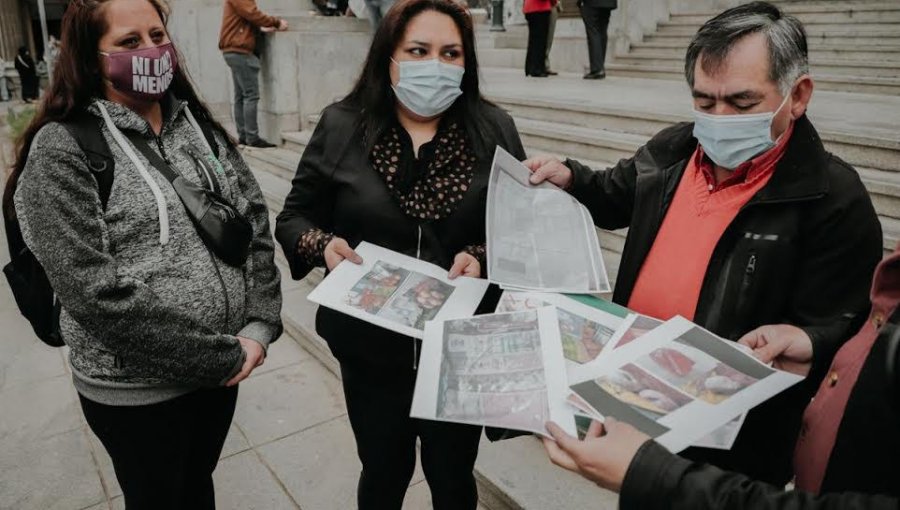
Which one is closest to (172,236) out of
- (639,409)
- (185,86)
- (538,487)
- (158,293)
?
(158,293)

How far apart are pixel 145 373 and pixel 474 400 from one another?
37.2 inches

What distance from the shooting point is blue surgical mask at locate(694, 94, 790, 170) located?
142cm

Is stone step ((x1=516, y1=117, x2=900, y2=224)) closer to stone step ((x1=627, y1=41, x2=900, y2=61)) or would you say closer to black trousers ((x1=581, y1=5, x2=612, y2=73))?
black trousers ((x1=581, y1=5, x2=612, y2=73))

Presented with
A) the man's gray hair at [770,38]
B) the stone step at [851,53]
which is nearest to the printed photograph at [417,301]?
the man's gray hair at [770,38]

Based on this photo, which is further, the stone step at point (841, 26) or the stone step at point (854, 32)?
the stone step at point (841, 26)

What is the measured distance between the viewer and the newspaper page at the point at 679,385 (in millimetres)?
1099

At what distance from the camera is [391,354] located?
190cm

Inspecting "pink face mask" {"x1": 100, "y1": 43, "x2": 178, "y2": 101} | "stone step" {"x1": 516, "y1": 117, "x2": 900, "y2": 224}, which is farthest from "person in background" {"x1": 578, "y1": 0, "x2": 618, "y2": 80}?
→ "pink face mask" {"x1": 100, "y1": 43, "x2": 178, "y2": 101}

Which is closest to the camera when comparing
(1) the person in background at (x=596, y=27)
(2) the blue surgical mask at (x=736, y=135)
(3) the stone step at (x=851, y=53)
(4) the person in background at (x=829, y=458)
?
(4) the person in background at (x=829, y=458)

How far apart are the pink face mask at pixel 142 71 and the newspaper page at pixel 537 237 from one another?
3.08 feet

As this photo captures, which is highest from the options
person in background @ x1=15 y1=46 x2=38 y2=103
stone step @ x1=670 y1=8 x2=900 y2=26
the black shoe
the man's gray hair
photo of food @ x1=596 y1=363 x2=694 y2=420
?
stone step @ x1=670 y1=8 x2=900 y2=26

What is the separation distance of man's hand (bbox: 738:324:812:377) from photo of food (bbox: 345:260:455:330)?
29.2 inches

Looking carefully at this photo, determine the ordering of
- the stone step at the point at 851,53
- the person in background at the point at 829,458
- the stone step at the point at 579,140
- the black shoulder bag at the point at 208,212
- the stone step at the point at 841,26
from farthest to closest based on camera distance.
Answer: the stone step at the point at 841,26, the stone step at the point at 851,53, the stone step at the point at 579,140, the black shoulder bag at the point at 208,212, the person in background at the point at 829,458

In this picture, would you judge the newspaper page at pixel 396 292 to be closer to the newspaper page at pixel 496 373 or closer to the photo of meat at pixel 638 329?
the newspaper page at pixel 496 373
